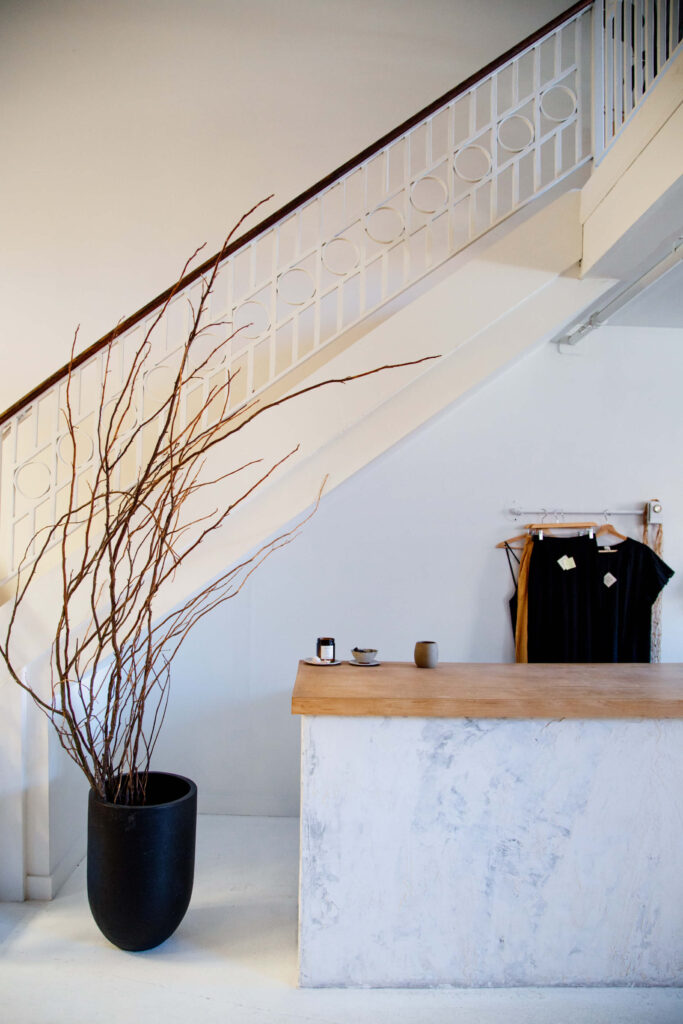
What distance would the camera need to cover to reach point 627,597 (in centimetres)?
414

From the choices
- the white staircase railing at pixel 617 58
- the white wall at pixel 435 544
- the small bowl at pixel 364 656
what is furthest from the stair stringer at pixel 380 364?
the white wall at pixel 435 544

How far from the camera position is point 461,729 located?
2414 mm

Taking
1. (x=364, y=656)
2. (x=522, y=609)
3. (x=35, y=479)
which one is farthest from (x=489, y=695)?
(x=35, y=479)

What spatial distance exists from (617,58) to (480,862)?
10.9 ft

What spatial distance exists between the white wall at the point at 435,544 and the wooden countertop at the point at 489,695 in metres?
1.33

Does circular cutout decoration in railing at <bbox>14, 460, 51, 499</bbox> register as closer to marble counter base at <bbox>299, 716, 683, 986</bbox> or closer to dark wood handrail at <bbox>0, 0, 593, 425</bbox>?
dark wood handrail at <bbox>0, 0, 593, 425</bbox>

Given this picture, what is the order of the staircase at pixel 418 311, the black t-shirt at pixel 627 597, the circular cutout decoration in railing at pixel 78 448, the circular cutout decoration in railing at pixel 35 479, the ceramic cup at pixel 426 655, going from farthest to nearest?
the circular cutout decoration in railing at pixel 35 479
the black t-shirt at pixel 627 597
the circular cutout decoration in railing at pixel 78 448
the ceramic cup at pixel 426 655
the staircase at pixel 418 311

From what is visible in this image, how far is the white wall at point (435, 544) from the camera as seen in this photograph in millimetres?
4137

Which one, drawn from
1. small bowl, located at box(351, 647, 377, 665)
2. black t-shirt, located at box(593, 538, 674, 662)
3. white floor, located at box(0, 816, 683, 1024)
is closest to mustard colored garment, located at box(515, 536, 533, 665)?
black t-shirt, located at box(593, 538, 674, 662)

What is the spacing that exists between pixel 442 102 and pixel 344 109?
6.08 ft

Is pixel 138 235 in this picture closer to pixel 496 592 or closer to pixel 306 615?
pixel 306 615

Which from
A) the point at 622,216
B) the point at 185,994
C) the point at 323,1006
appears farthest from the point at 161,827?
the point at 622,216

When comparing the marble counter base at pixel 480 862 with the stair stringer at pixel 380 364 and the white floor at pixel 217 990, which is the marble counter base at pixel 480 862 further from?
the stair stringer at pixel 380 364

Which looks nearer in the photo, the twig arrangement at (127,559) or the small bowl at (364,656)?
the twig arrangement at (127,559)
